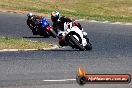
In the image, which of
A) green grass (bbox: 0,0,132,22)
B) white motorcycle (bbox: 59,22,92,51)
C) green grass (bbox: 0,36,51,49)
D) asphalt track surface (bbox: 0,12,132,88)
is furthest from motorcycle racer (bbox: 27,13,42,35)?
green grass (bbox: 0,0,132,22)

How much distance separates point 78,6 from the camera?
47.7 metres

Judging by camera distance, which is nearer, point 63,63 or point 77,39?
point 63,63

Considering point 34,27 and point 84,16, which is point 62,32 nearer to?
point 34,27

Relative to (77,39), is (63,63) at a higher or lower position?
higher

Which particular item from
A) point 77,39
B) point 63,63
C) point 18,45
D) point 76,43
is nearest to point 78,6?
point 18,45

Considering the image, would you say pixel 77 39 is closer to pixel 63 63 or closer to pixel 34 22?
pixel 63 63

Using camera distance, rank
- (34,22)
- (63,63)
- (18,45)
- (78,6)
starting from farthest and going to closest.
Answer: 1. (78,6)
2. (34,22)
3. (18,45)
4. (63,63)

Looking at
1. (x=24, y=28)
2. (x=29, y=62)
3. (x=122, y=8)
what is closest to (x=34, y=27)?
(x=24, y=28)

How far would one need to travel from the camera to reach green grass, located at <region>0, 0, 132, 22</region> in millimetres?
42500

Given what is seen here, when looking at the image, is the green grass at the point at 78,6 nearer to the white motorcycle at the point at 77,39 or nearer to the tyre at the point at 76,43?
the white motorcycle at the point at 77,39

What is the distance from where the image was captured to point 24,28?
104 ft

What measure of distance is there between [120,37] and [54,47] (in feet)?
20.9

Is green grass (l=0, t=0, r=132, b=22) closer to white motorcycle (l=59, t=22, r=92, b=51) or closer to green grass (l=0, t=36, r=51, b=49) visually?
green grass (l=0, t=36, r=51, b=49)

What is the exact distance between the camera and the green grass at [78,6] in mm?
42500
